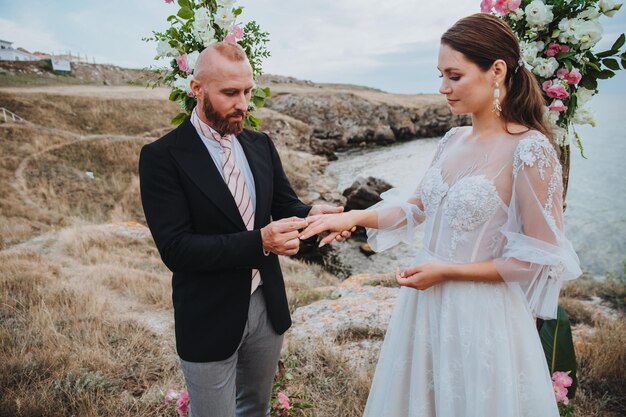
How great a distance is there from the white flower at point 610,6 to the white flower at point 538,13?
0.28 m

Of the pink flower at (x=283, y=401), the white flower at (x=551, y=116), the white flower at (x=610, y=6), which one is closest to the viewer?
the white flower at (x=610, y=6)

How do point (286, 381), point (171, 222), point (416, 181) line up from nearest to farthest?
point (171, 222) → point (416, 181) → point (286, 381)

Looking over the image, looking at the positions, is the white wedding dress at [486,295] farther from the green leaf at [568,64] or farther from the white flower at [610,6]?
the white flower at [610,6]

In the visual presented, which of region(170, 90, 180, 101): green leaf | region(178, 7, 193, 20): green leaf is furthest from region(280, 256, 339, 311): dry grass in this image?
region(178, 7, 193, 20): green leaf

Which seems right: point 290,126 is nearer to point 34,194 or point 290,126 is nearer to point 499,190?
point 34,194

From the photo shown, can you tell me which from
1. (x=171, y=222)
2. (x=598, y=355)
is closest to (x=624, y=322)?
(x=598, y=355)

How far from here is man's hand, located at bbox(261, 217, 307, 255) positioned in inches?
83.9

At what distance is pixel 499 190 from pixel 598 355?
3.33 m

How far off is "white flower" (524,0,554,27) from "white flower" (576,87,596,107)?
0.52m

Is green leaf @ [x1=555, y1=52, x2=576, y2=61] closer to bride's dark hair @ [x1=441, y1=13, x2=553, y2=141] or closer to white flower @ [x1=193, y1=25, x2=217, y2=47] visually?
bride's dark hair @ [x1=441, y1=13, x2=553, y2=141]

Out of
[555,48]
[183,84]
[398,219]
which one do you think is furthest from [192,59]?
[555,48]

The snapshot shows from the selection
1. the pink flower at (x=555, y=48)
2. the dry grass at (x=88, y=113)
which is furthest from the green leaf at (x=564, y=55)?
the dry grass at (x=88, y=113)

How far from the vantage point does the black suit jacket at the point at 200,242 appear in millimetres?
2115

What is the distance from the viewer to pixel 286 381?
3990mm
